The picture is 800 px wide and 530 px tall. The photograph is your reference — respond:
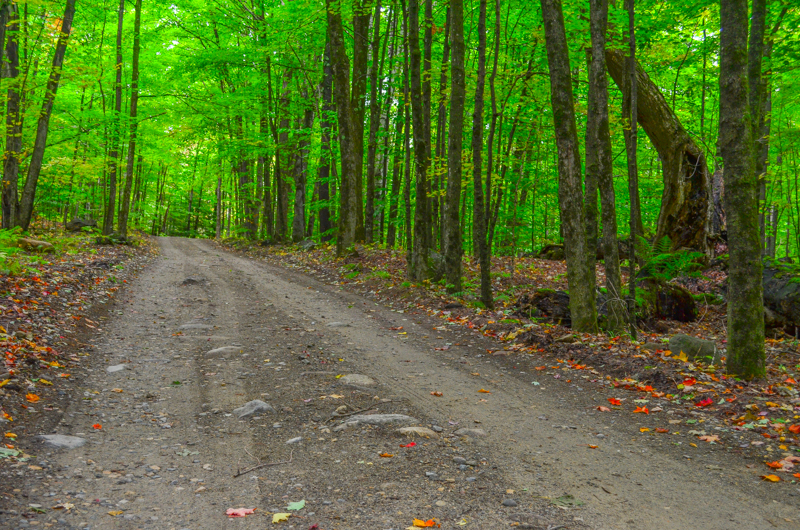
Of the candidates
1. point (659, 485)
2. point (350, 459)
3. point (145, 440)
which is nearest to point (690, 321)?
point (659, 485)

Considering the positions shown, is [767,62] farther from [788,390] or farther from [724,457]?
[724,457]

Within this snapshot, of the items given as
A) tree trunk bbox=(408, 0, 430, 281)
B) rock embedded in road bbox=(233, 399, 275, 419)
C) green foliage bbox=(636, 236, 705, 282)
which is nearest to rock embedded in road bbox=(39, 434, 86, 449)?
rock embedded in road bbox=(233, 399, 275, 419)

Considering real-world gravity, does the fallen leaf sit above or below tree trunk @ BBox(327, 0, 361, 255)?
below

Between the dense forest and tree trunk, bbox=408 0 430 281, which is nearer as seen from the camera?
the dense forest

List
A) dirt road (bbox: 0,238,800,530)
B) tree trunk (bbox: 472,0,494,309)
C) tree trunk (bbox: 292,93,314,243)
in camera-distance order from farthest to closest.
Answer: tree trunk (bbox: 292,93,314,243) → tree trunk (bbox: 472,0,494,309) → dirt road (bbox: 0,238,800,530)

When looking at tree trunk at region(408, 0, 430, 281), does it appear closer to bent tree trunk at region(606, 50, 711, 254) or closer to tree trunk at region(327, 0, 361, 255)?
tree trunk at region(327, 0, 361, 255)

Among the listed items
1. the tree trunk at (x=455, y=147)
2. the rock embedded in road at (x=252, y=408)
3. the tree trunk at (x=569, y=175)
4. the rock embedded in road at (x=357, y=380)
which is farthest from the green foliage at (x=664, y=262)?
the rock embedded in road at (x=252, y=408)

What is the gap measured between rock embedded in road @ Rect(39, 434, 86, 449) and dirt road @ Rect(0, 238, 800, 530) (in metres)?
0.05

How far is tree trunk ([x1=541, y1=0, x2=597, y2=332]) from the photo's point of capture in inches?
317

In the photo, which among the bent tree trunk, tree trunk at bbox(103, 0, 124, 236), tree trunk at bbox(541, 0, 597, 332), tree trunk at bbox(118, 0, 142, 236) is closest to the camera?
tree trunk at bbox(541, 0, 597, 332)

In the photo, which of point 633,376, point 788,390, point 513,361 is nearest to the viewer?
point 788,390

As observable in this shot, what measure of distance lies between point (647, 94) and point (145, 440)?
48.2 ft

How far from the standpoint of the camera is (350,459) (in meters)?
3.92

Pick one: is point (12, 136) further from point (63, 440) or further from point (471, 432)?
point (471, 432)
